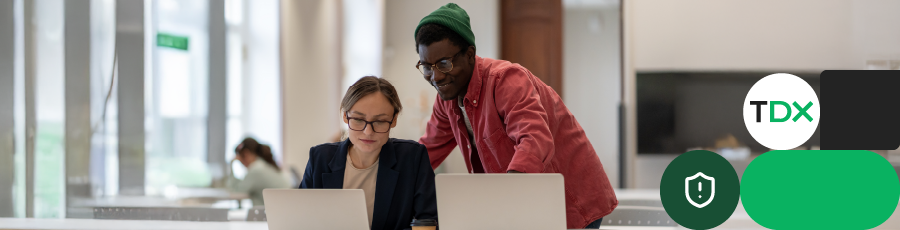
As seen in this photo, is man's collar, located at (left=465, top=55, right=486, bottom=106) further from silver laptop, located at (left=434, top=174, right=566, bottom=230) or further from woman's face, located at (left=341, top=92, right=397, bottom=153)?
silver laptop, located at (left=434, top=174, right=566, bottom=230)

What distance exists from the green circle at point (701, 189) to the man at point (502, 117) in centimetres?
17

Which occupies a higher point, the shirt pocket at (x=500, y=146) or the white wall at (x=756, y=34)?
the white wall at (x=756, y=34)

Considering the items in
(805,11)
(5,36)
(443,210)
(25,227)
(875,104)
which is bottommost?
(25,227)

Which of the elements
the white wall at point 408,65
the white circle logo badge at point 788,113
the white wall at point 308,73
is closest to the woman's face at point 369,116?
the white circle logo badge at point 788,113

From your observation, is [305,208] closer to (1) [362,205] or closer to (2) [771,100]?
(1) [362,205]

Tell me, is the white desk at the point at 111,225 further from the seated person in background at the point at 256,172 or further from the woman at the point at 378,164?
the seated person in background at the point at 256,172

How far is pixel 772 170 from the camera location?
4.95 feet

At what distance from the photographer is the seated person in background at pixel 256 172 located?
352 cm

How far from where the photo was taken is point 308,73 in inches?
169

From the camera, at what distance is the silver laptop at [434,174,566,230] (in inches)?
46.3

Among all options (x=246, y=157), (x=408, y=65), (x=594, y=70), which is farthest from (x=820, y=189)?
(x=408, y=65)

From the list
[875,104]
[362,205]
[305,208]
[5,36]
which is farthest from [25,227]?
[875,104]

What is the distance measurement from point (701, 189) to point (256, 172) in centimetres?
264

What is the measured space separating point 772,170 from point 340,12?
148 inches
